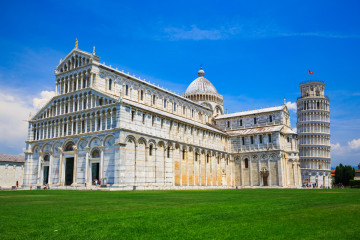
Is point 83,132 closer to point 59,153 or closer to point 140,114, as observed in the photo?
point 59,153

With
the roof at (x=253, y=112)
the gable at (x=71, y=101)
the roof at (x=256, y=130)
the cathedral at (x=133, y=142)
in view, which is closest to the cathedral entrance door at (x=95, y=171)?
the cathedral at (x=133, y=142)

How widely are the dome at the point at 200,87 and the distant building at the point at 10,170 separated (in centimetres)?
4480

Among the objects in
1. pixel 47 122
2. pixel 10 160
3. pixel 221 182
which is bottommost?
pixel 221 182

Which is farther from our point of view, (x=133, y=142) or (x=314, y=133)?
(x=314, y=133)

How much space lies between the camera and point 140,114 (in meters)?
46.4

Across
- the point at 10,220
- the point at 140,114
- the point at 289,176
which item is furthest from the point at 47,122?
the point at 289,176

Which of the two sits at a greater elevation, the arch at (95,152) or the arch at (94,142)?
the arch at (94,142)

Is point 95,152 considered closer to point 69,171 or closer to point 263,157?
point 69,171

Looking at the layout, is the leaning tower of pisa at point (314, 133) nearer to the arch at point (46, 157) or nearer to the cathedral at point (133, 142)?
the cathedral at point (133, 142)

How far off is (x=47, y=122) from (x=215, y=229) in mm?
50373

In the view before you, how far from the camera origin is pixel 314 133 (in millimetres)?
92000

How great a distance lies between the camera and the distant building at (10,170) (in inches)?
2648

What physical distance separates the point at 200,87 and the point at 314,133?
124 ft

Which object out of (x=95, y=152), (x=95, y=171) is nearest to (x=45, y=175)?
(x=95, y=171)
